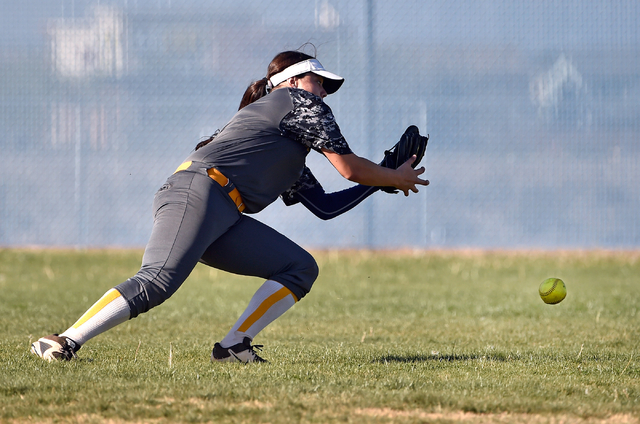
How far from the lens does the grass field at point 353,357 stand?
2953mm

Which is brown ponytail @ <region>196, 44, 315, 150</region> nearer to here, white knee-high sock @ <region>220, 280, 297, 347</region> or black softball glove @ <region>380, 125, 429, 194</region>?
black softball glove @ <region>380, 125, 429, 194</region>

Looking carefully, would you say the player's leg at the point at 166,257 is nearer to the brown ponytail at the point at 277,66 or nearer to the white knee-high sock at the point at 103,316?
the white knee-high sock at the point at 103,316

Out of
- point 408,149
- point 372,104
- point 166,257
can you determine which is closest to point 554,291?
point 408,149

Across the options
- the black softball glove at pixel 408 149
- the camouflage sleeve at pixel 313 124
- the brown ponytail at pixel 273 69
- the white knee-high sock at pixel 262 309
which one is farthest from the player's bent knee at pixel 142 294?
the black softball glove at pixel 408 149

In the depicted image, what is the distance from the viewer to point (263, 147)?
3.82 metres

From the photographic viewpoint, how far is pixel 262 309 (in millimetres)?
3998

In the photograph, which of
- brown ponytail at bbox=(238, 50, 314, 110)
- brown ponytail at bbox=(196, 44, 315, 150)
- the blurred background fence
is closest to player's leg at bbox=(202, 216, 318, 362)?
brown ponytail at bbox=(196, 44, 315, 150)

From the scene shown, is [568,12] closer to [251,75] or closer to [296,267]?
[251,75]

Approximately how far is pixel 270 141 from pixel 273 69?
50cm

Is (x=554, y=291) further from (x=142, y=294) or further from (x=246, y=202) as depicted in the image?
(x=142, y=294)

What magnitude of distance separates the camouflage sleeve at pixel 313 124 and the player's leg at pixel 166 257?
497mm

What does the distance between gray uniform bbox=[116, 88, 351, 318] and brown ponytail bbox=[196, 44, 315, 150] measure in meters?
0.24

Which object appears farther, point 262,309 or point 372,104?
point 372,104

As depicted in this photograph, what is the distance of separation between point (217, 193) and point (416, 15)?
905 cm
